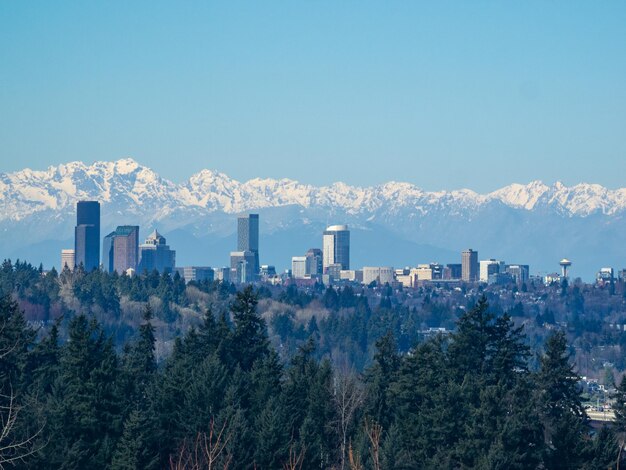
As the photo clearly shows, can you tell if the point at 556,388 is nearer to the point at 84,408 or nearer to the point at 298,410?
the point at 298,410

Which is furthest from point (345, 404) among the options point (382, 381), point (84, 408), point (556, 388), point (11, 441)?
point (11, 441)

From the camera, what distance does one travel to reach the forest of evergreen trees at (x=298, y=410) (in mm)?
54062

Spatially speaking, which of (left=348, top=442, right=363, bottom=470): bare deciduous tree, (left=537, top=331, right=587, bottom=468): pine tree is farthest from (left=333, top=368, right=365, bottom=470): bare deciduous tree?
(left=537, top=331, right=587, bottom=468): pine tree

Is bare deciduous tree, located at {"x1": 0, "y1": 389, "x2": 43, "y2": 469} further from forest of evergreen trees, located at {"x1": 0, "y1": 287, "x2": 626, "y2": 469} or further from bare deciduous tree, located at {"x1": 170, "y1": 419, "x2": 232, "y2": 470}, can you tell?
bare deciduous tree, located at {"x1": 170, "y1": 419, "x2": 232, "y2": 470}

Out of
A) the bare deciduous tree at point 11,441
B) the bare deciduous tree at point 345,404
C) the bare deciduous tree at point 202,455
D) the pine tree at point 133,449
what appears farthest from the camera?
the bare deciduous tree at point 345,404

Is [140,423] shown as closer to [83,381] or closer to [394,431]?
[83,381]

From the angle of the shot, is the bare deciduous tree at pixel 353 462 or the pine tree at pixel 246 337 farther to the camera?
the pine tree at pixel 246 337

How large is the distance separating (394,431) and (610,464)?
9330 millimetres

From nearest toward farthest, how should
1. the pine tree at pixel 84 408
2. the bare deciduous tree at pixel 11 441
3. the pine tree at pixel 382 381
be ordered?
the bare deciduous tree at pixel 11 441 → the pine tree at pixel 84 408 → the pine tree at pixel 382 381

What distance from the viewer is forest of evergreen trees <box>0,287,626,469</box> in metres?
54.1

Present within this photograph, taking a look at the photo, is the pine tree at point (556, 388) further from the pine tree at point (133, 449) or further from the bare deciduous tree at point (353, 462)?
the pine tree at point (133, 449)

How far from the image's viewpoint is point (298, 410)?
63188 mm

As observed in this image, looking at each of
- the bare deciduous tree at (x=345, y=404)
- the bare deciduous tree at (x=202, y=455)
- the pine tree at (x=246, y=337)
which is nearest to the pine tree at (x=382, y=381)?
the bare deciduous tree at (x=345, y=404)

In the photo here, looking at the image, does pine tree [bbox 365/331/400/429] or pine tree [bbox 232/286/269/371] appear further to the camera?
pine tree [bbox 232/286/269/371]
